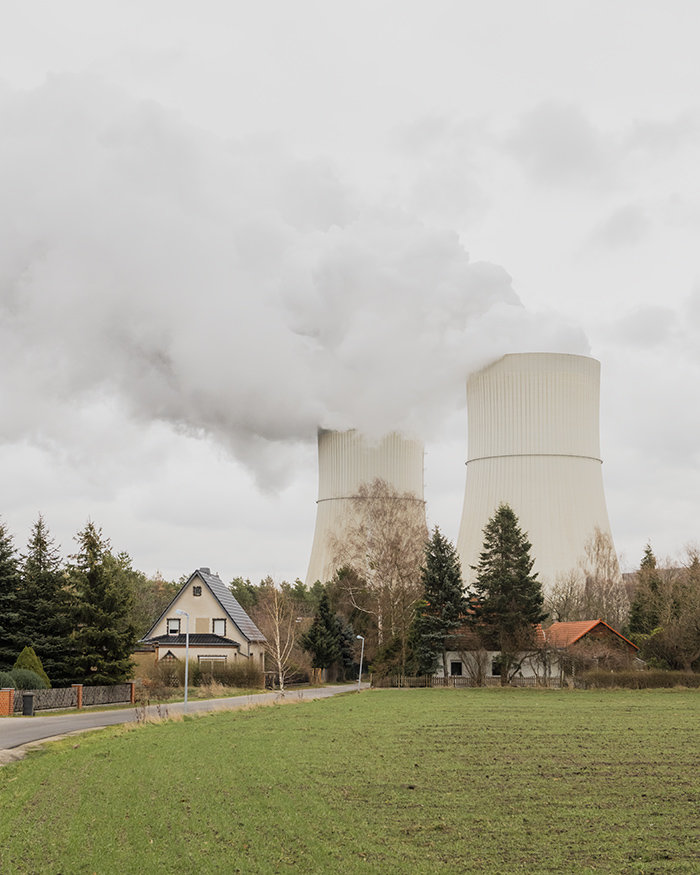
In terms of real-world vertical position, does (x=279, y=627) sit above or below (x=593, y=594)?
below

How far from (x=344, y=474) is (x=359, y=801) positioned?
34.9m

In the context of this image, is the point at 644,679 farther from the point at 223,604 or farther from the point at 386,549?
the point at 223,604

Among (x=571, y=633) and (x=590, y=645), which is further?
(x=571, y=633)

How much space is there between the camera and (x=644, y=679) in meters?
34.1

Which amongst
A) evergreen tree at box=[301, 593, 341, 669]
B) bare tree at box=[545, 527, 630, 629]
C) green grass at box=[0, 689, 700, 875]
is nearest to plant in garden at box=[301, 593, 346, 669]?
evergreen tree at box=[301, 593, 341, 669]

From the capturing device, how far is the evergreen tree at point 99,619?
1175 inches

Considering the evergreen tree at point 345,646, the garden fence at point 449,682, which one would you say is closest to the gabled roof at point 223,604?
the evergreen tree at point 345,646

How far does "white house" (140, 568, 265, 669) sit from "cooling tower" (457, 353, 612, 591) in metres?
11.9

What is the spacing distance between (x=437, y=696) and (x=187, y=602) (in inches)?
657

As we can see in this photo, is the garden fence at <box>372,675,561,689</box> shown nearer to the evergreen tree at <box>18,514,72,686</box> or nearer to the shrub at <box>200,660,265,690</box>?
the shrub at <box>200,660,265,690</box>

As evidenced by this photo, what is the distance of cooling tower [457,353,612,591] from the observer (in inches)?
1502

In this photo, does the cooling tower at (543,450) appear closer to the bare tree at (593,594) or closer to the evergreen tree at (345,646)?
the bare tree at (593,594)

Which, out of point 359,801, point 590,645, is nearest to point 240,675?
point 590,645

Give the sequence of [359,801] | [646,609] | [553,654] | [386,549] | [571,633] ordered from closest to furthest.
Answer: [359,801]
[553,654]
[571,633]
[646,609]
[386,549]
